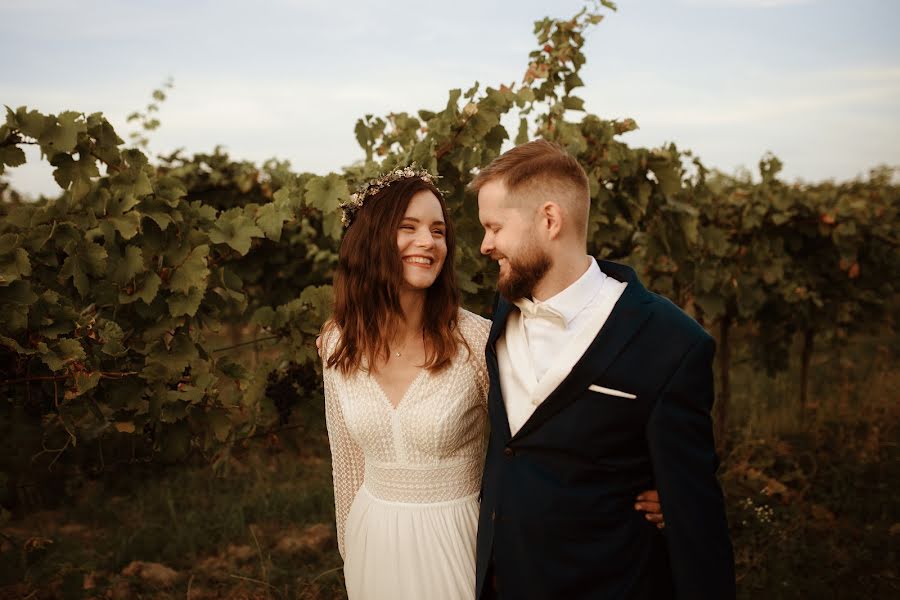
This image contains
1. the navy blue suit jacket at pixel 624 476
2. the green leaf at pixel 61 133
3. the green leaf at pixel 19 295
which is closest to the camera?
the navy blue suit jacket at pixel 624 476

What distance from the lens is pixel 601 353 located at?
5.80ft

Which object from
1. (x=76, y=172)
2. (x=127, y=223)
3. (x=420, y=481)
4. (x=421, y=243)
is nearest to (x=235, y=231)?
(x=127, y=223)

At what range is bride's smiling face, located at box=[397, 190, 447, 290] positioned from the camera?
238 cm

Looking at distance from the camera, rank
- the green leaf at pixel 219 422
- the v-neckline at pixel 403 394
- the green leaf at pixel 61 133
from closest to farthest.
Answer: the v-neckline at pixel 403 394, the green leaf at pixel 61 133, the green leaf at pixel 219 422

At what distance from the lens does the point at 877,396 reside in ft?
22.0

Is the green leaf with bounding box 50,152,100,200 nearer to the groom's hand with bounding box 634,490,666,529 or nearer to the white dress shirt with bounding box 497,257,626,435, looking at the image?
the white dress shirt with bounding box 497,257,626,435

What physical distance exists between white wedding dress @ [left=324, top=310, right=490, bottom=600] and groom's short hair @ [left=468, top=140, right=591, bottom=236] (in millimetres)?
670

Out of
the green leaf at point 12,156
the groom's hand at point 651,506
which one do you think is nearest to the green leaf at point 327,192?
the green leaf at point 12,156

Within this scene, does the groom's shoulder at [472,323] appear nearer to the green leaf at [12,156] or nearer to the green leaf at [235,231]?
the green leaf at [235,231]

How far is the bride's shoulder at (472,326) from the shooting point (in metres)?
2.45

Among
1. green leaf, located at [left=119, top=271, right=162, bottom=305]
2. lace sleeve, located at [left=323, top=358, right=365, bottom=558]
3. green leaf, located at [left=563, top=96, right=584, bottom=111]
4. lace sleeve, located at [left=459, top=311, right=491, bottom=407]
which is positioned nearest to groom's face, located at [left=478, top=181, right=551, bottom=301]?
lace sleeve, located at [left=459, top=311, right=491, bottom=407]

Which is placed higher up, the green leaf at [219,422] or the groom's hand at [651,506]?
the green leaf at [219,422]

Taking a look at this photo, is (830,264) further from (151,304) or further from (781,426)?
(151,304)

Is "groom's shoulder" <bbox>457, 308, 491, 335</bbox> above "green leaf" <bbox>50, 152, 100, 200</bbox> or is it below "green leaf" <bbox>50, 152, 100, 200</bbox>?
below
